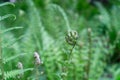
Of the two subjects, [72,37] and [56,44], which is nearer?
[72,37]

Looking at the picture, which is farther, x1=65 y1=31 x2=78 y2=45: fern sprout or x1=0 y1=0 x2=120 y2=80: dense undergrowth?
x1=0 y1=0 x2=120 y2=80: dense undergrowth

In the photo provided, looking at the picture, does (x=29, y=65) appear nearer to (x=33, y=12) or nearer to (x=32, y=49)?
(x=32, y=49)

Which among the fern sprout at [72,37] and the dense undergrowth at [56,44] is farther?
the dense undergrowth at [56,44]

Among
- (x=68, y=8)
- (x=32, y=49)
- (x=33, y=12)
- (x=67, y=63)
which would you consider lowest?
(x=67, y=63)

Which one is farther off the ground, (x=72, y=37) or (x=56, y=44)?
(x=56, y=44)

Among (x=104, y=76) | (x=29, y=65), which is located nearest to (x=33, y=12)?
(x=29, y=65)

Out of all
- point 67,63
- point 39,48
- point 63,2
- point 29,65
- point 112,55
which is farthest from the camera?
point 63,2

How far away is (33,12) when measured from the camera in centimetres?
282

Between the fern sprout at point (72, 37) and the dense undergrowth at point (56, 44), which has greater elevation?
the dense undergrowth at point (56, 44)

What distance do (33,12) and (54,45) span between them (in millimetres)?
267

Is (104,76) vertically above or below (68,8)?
below

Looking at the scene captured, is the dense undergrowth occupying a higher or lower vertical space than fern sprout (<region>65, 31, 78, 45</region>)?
higher

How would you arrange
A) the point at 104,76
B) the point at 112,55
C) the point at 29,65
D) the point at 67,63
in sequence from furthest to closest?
the point at 112,55 < the point at 104,76 < the point at 29,65 < the point at 67,63

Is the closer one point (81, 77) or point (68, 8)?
point (81, 77)
